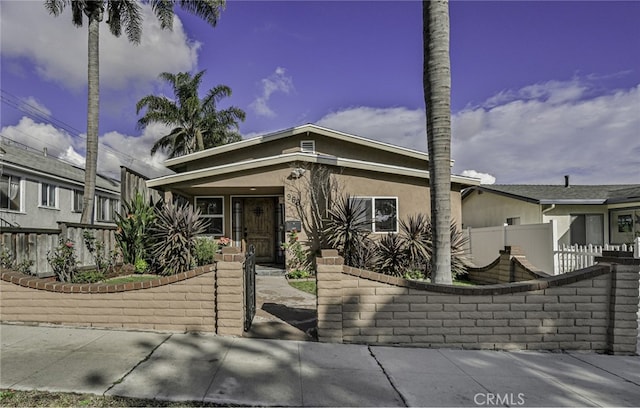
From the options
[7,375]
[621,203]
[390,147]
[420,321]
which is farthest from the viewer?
[390,147]

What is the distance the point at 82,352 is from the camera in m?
4.10

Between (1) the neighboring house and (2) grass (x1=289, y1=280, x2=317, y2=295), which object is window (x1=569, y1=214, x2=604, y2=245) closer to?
(2) grass (x1=289, y1=280, x2=317, y2=295)

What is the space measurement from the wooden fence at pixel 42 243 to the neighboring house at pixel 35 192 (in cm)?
595

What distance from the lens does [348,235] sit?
391 inches

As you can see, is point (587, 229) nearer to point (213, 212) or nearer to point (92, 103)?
point (213, 212)

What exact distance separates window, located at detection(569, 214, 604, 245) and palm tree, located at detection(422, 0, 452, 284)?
11581mm

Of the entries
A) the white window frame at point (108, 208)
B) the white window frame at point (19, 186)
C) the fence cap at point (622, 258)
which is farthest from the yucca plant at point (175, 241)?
the white window frame at point (108, 208)

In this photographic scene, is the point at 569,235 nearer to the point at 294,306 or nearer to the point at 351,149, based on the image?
the point at 351,149

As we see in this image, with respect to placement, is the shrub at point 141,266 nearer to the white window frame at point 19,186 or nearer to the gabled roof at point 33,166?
the gabled roof at point 33,166

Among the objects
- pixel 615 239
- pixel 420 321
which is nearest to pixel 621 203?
pixel 615 239

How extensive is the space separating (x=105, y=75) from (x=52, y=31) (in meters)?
3.01

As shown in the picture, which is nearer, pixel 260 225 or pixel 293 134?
pixel 260 225

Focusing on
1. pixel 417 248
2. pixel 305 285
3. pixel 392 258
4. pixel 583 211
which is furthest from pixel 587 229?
pixel 305 285

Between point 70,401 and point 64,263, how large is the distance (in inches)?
197
